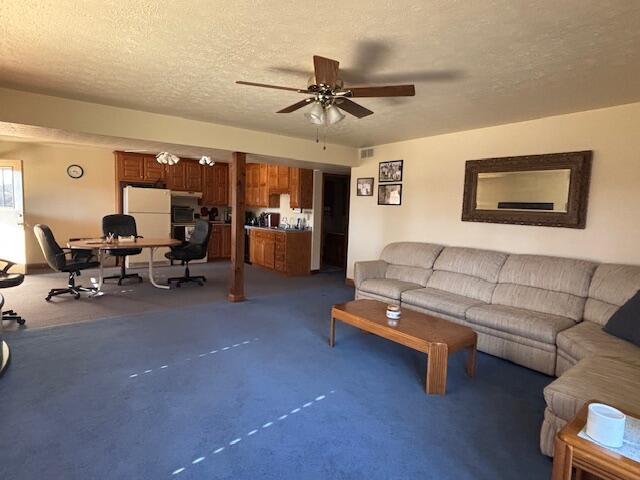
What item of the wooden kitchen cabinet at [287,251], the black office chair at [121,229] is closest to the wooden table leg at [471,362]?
the wooden kitchen cabinet at [287,251]

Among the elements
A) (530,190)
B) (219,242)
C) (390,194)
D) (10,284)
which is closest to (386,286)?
→ (390,194)

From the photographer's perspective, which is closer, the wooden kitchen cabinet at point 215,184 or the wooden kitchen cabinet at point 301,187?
the wooden kitchen cabinet at point 301,187

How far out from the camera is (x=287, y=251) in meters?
6.79

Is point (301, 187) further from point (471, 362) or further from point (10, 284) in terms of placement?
point (471, 362)

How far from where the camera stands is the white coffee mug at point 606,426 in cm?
134

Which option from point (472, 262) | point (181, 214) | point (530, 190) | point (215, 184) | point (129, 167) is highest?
point (129, 167)

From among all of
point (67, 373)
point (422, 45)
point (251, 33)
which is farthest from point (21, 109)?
point (422, 45)

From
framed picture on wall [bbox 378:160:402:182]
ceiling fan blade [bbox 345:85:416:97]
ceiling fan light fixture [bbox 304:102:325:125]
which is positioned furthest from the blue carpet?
framed picture on wall [bbox 378:160:402:182]

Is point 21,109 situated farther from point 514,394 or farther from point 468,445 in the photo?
point 514,394

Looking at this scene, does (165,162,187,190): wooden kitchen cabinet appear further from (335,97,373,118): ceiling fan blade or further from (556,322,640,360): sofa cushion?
(556,322,640,360): sofa cushion

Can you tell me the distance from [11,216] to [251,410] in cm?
643

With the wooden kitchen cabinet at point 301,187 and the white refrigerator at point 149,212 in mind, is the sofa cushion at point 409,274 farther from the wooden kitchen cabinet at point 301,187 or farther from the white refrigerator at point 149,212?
the white refrigerator at point 149,212

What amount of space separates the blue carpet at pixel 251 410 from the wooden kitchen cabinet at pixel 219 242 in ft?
14.8

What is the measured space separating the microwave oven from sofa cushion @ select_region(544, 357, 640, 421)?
7.33m
